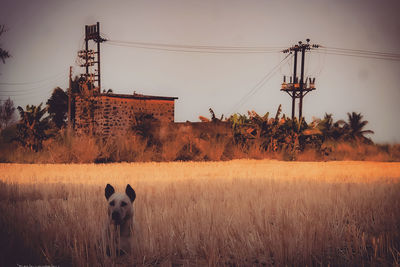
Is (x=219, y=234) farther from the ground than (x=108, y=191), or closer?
closer

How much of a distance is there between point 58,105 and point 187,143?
115ft

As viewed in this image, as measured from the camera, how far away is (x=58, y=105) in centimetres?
4228

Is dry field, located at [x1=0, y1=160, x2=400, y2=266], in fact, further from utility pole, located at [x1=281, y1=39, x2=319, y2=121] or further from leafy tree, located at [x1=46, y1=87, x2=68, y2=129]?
leafy tree, located at [x1=46, y1=87, x2=68, y2=129]

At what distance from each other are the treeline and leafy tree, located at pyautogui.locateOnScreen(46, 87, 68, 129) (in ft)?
87.9

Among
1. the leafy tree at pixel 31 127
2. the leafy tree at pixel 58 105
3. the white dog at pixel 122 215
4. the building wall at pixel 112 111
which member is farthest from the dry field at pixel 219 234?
the leafy tree at pixel 58 105

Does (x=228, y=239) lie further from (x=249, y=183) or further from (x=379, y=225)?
(x=249, y=183)

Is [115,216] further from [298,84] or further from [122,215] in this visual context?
[298,84]

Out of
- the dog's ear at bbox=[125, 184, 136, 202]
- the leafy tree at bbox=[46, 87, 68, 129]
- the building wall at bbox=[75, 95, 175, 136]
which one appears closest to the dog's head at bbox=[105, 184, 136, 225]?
the dog's ear at bbox=[125, 184, 136, 202]

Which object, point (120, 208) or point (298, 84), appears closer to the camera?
point (120, 208)

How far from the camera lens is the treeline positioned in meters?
12.3

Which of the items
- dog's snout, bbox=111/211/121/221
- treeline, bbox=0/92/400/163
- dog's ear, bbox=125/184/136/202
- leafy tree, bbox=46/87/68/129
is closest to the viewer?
dog's snout, bbox=111/211/121/221

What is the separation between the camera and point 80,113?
94.3ft

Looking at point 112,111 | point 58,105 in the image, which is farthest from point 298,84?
point 58,105

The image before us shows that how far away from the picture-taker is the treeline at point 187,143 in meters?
12.3
